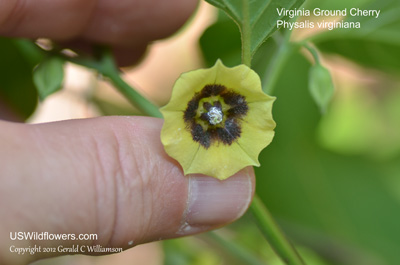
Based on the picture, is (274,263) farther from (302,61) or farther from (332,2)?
(332,2)

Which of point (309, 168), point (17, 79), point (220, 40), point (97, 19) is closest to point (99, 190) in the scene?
point (97, 19)

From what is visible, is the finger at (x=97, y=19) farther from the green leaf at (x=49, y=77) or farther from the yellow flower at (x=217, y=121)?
the yellow flower at (x=217, y=121)

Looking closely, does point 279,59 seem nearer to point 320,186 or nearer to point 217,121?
point 217,121

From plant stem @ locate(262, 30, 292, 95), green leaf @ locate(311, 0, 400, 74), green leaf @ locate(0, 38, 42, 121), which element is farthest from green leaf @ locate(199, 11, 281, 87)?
green leaf @ locate(0, 38, 42, 121)

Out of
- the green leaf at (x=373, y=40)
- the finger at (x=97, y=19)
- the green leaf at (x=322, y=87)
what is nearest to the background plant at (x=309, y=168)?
the green leaf at (x=373, y=40)

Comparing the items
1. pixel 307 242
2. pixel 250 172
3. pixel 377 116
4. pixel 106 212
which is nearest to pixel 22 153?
pixel 106 212

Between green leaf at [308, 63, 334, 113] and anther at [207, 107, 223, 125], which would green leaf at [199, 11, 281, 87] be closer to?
green leaf at [308, 63, 334, 113]
